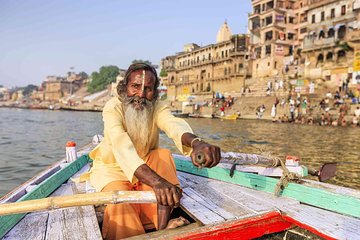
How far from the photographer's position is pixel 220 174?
3.62m

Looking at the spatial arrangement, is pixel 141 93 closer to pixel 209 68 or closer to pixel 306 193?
pixel 306 193

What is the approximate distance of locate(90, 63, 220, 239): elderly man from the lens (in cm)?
220

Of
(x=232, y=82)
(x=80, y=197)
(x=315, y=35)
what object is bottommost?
(x=80, y=197)

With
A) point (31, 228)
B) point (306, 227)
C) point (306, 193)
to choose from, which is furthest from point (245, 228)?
point (31, 228)

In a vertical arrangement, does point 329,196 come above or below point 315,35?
below

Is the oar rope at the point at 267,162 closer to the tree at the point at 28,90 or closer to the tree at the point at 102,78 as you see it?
the tree at the point at 102,78

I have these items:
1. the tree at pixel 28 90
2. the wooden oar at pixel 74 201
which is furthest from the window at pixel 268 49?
the tree at pixel 28 90

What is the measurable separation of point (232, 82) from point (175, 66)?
1993 cm

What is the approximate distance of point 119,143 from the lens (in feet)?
7.49

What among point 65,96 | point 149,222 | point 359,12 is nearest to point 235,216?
point 149,222

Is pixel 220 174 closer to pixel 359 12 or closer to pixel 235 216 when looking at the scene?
pixel 235 216

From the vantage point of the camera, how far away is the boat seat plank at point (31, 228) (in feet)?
6.84

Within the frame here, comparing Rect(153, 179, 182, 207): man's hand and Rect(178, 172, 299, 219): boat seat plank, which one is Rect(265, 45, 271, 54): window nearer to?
Rect(178, 172, 299, 219): boat seat plank

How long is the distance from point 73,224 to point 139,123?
0.95 metres
